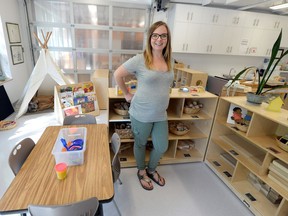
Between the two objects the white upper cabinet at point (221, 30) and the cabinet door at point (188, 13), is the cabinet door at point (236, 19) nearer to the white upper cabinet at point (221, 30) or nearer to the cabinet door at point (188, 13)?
the white upper cabinet at point (221, 30)

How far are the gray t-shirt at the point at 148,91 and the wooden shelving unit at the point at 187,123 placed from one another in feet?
1.30

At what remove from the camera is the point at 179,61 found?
447 cm

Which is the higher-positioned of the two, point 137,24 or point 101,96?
point 137,24

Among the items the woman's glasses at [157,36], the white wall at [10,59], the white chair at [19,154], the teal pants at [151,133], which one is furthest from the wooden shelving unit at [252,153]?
the white wall at [10,59]

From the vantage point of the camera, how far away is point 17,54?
11.7 ft

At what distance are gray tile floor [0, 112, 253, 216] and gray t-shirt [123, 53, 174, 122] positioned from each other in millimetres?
799

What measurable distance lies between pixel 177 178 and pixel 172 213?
1.55 ft

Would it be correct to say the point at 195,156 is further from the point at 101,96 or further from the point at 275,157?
the point at 101,96

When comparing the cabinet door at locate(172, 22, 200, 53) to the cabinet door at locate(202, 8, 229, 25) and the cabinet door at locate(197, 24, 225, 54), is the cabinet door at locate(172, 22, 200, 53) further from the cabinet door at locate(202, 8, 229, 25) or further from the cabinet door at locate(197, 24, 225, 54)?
the cabinet door at locate(202, 8, 229, 25)

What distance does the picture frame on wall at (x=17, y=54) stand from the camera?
11.3ft

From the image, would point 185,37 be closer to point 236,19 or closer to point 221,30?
point 221,30

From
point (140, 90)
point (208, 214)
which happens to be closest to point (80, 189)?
point (140, 90)

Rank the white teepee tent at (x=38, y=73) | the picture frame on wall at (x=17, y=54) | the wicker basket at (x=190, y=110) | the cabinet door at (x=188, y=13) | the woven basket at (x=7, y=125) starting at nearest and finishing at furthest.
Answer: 1. the wicker basket at (x=190, y=110)
2. the woven basket at (x=7, y=125)
3. the white teepee tent at (x=38, y=73)
4. the picture frame on wall at (x=17, y=54)
5. the cabinet door at (x=188, y=13)

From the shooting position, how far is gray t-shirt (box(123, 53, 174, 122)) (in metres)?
1.51
